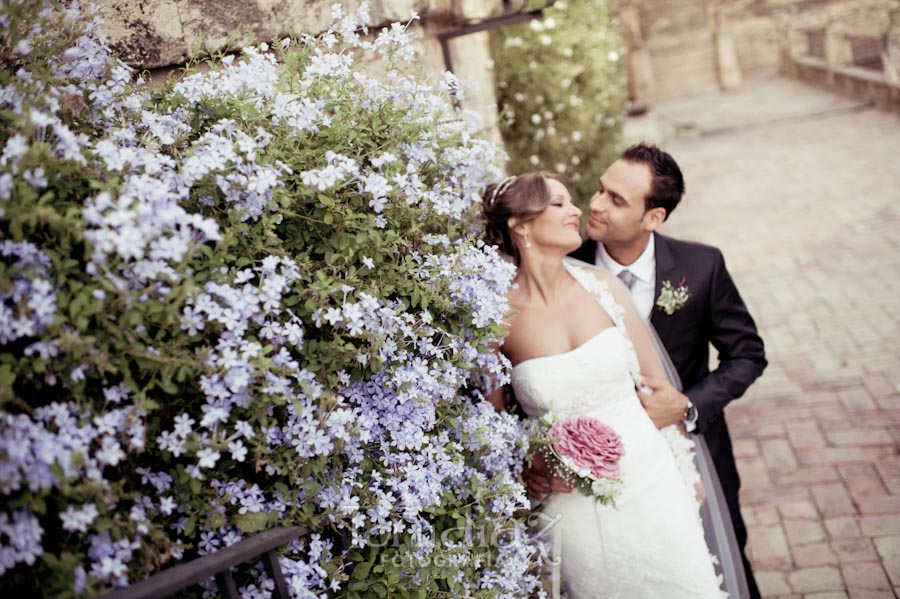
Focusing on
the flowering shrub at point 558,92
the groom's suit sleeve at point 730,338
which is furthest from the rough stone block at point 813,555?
the flowering shrub at point 558,92

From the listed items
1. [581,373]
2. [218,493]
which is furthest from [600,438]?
[218,493]

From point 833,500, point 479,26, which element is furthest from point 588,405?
point 479,26

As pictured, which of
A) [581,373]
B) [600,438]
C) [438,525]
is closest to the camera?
[438,525]

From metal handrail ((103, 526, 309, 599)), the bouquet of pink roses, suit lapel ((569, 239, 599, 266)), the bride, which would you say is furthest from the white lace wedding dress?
metal handrail ((103, 526, 309, 599))

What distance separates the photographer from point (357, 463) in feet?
6.71

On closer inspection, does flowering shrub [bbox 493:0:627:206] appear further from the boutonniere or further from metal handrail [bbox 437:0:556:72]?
the boutonniere

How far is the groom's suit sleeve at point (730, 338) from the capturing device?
3373 millimetres

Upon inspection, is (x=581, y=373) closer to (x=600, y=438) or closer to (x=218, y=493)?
(x=600, y=438)

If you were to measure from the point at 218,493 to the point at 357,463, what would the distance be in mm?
391

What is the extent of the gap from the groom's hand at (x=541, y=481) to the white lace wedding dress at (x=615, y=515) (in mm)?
80

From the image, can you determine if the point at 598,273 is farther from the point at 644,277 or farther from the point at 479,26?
the point at 479,26

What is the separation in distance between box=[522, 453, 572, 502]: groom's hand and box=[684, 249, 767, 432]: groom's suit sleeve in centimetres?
87

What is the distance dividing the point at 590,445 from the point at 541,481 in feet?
0.96

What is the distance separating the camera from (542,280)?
119 inches
